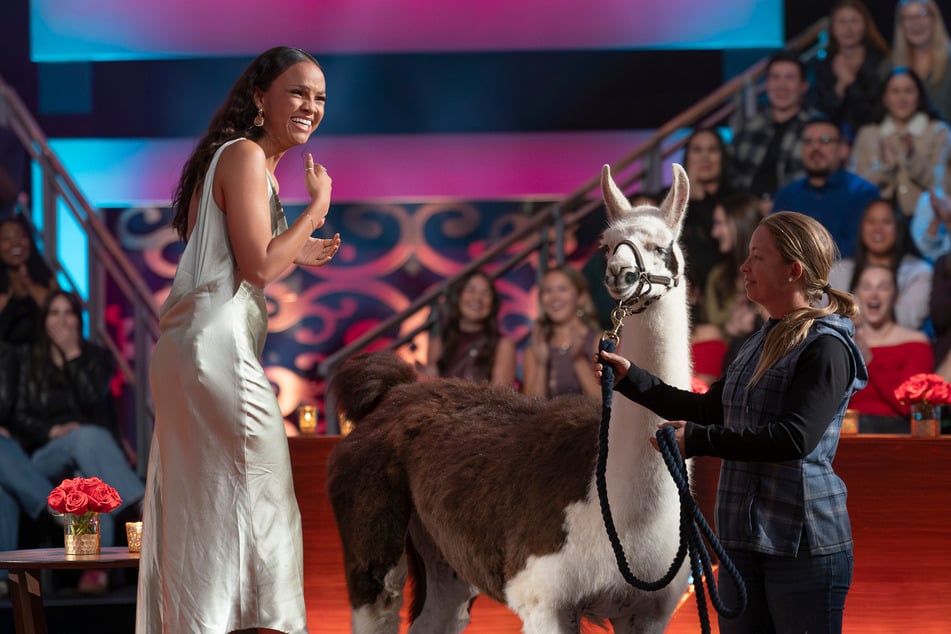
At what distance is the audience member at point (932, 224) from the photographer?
5.91 m

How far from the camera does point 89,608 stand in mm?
5379

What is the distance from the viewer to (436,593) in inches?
134

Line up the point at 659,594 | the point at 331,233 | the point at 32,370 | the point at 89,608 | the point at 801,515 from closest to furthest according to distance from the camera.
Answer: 1. the point at 801,515
2. the point at 659,594
3. the point at 89,608
4. the point at 32,370
5. the point at 331,233

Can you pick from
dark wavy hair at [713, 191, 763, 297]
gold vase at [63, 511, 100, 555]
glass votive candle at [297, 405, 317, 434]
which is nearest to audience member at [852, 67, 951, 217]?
dark wavy hair at [713, 191, 763, 297]

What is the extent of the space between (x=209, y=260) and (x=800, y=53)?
15.8ft

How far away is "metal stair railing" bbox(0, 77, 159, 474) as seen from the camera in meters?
6.09

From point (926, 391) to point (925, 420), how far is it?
0.14 m

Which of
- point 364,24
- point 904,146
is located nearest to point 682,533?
point 904,146

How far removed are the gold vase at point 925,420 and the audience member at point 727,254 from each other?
1776mm

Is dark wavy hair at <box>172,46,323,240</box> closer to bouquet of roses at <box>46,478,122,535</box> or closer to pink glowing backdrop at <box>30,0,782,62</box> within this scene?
bouquet of roses at <box>46,478,122,535</box>

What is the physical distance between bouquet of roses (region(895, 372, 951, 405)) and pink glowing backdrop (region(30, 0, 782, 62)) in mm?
2675

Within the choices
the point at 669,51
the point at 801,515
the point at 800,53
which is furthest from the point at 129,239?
the point at 801,515

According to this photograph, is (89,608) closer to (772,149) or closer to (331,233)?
(331,233)

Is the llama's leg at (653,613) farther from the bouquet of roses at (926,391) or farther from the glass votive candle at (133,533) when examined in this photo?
the bouquet of roses at (926,391)
